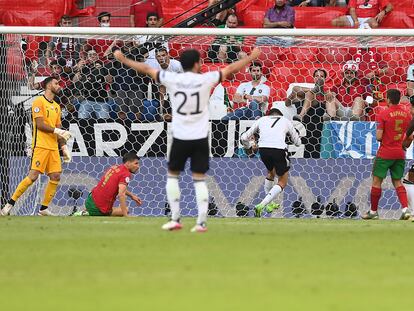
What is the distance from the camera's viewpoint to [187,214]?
1917cm

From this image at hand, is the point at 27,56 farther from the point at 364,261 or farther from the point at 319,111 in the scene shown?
the point at 364,261

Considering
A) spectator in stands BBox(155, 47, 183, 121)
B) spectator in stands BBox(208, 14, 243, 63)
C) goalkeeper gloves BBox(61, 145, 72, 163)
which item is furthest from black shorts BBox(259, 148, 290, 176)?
goalkeeper gloves BBox(61, 145, 72, 163)

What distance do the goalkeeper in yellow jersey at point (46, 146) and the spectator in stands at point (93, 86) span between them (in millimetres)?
1425

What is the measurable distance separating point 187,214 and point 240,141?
1.59 m

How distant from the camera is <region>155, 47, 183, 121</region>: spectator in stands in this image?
19283mm

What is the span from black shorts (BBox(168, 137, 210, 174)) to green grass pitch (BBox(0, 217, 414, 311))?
770mm

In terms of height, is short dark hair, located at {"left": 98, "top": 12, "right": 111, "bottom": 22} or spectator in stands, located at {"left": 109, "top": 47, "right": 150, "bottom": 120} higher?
short dark hair, located at {"left": 98, "top": 12, "right": 111, "bottom": 22}

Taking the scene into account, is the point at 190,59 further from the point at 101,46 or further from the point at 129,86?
the point at 101,46

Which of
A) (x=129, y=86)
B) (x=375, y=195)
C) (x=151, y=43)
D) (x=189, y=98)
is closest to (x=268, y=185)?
(x=375, y=195)

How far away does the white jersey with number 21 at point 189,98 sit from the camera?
12391mm

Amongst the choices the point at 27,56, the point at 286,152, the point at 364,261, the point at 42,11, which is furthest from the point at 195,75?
the point at 42,11

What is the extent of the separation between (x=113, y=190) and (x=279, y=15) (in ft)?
21.8

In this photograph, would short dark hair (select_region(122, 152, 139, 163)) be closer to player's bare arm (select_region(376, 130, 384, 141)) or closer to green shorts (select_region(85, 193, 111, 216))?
green shorts (select_region(85, 193, 111, 216))

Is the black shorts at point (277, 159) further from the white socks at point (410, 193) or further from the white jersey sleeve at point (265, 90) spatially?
the white socks at point (410, 193)
